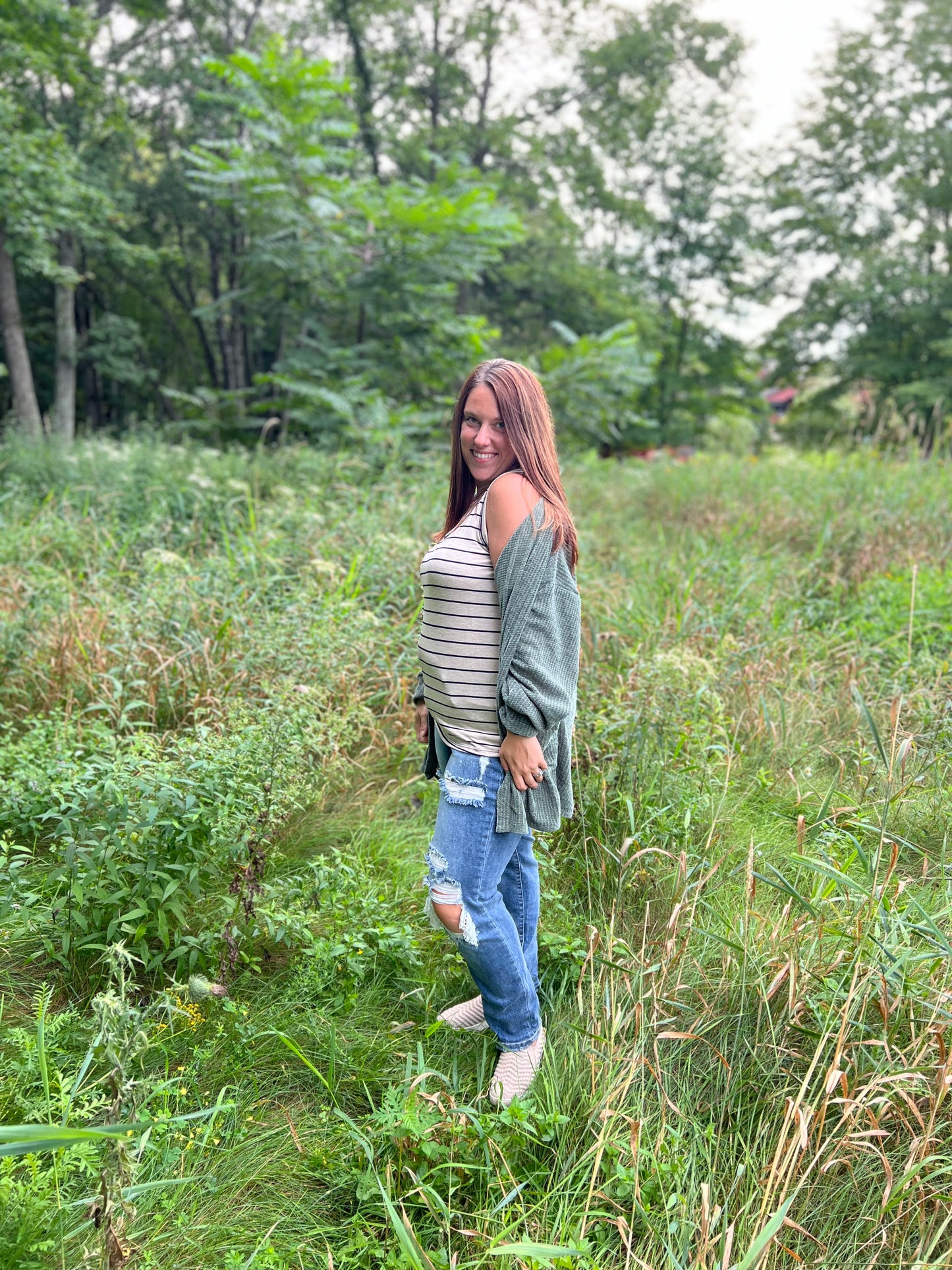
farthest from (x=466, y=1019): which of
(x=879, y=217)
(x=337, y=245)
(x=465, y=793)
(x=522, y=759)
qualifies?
(x=879, y=217)

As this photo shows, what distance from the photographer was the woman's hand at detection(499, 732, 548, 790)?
1.97 meters

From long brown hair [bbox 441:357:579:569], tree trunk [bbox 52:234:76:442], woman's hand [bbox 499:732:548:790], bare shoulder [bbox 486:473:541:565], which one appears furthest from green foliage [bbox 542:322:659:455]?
tree trunk [bbox 52:234:76:442]

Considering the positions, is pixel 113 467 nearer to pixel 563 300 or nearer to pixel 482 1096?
pixel 482 1096

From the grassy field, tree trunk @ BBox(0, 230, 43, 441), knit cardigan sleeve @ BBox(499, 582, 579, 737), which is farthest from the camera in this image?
tree trunk @ BBox(0, 230, 43, 441)

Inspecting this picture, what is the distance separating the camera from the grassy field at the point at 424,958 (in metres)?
1.80

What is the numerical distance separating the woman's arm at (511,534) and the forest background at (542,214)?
724 centimetres

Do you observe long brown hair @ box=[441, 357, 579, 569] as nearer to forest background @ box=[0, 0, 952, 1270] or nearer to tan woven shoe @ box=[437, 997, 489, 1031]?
forest background @ box=[0, 0, 952, 1270]

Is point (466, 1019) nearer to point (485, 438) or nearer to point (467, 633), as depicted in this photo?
point (467, 633)

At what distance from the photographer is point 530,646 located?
195 centimetres

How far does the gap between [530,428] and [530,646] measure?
562 millimetres

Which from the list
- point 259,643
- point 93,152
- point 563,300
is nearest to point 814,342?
point 563,300

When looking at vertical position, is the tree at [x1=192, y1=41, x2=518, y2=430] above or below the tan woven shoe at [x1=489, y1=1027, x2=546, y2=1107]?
above

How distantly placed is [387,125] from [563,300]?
474 centimetres

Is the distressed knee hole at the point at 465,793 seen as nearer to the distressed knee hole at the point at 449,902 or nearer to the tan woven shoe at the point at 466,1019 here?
the distressed knee hole at the point at 449,902
